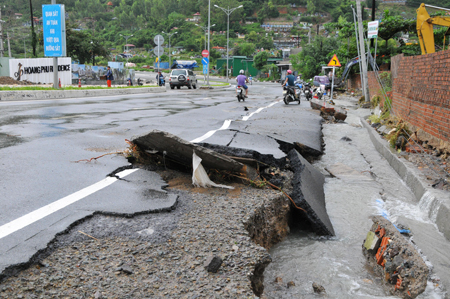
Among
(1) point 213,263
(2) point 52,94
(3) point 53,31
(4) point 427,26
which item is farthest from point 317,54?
(1) point 213,263

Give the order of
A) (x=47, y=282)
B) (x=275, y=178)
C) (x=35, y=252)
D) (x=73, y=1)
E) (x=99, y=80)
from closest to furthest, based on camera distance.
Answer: (x=47, y=282) → (x=35, y=252) → (x=275, y=178) → (x=99, y=80) → (x=73, y=1)

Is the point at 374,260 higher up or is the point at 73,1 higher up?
the point at 73,1

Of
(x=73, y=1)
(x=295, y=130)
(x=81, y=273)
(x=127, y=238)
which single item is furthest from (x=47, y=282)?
(x=73, y=1)

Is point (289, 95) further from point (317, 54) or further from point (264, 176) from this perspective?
point (317, 54)

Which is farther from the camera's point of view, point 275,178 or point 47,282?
point 275,178

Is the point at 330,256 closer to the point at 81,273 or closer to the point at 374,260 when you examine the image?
the point at 374,260

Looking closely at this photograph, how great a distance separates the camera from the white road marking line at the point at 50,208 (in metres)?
3.23

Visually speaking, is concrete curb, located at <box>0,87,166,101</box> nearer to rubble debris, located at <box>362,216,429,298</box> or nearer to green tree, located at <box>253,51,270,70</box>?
rubble debris, located at <box>362,216,429,298</box>

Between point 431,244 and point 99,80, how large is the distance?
42.0m

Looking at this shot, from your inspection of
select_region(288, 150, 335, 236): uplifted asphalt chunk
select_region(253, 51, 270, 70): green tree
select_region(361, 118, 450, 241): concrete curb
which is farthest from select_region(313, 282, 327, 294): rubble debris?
select_region(253, 51, 270, 70): green tree

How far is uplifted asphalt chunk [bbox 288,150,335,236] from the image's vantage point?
458 cm

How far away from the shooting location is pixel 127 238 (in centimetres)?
318

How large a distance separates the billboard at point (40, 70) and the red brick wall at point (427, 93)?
27597mm

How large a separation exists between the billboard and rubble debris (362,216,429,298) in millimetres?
32443
